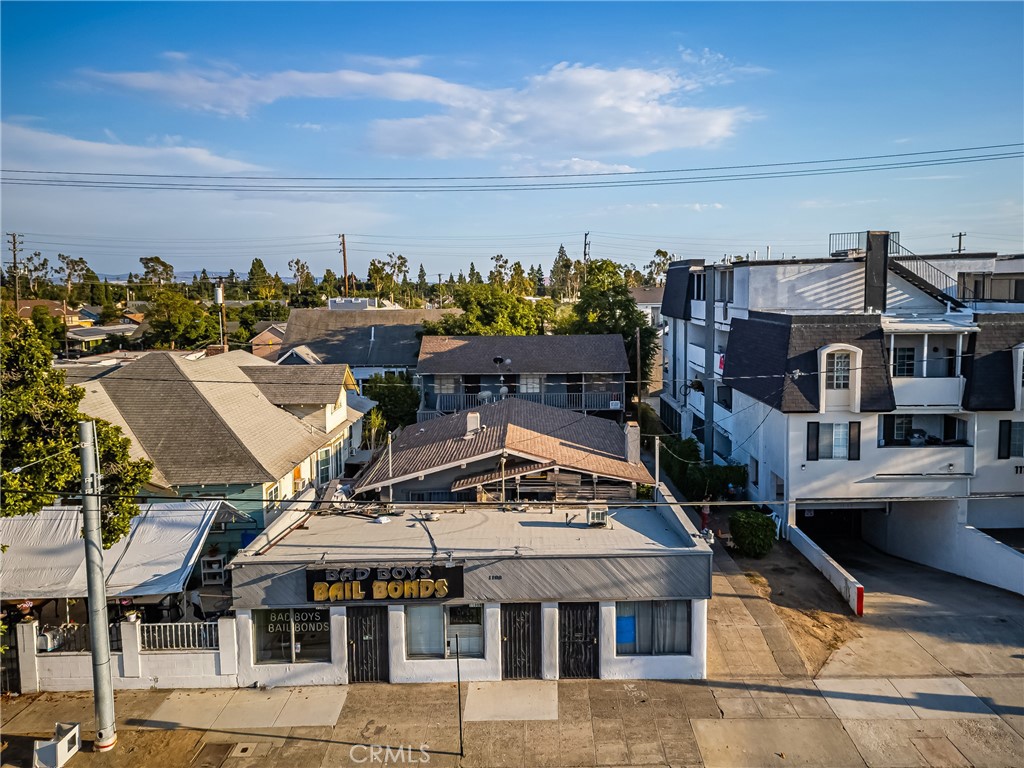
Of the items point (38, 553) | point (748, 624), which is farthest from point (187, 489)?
point (748, 624)

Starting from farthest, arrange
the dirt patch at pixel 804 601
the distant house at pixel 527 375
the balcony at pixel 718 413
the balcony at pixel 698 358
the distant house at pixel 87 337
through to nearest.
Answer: the distant house at pixel 87 337, the distant house at pixel 527 375, the balcony at pixel 698 358, the balcony at pixel 718 413, the dirt patch at pixel 804 601

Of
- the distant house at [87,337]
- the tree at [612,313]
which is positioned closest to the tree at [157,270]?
the distant house at [87,337]

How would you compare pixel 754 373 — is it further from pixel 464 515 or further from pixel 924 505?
pixel 464 515

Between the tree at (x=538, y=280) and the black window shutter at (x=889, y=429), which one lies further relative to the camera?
the tree at (x=538, y=280)

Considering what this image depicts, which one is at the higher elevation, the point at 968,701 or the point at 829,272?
the point at 829,272

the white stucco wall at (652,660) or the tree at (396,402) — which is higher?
the tree at (396,402)

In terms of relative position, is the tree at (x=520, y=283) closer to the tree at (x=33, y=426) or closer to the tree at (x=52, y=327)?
the tree at (x=52, y=327)
